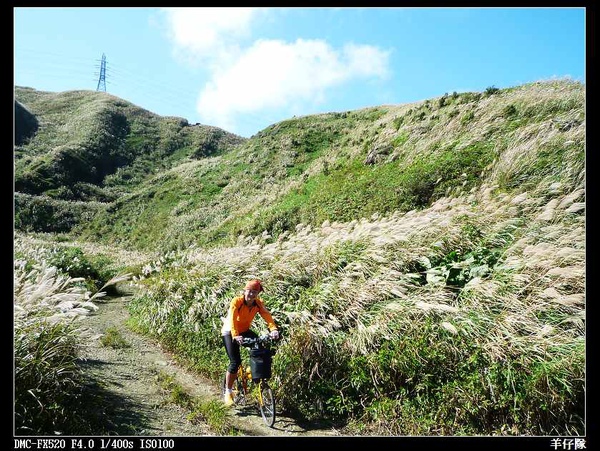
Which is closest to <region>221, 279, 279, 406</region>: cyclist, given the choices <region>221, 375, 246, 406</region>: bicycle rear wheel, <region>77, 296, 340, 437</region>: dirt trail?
<region>221, 375, 246, 406</region>: bicycle rear wheel

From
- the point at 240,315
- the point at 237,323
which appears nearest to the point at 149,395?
the point at 237,323

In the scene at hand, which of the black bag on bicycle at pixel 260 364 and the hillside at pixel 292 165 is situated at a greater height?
the hillside at pixel 292 165

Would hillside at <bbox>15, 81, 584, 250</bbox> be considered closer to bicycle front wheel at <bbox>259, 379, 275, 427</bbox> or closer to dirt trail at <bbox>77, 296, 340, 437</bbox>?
dirt trail at <bbox>77, 296, 340, 437</bbox>

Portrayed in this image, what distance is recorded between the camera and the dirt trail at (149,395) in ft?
17.8

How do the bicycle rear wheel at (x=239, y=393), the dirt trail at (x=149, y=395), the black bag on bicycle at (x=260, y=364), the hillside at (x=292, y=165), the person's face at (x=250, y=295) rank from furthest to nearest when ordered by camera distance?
1. the hillside at (x=292, y=165)
2. the bicycle rear wheel at (x=239, y=393)
3. the person's face at (x=250, y=295)
4. the black bag on bicycle at (x=260, y=364)
5. the dirt trail at (x=149, y=395)

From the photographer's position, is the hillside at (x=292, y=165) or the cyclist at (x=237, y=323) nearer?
the cyclist at (x=237, y=323)

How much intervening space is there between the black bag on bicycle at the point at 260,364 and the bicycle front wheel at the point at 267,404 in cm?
15

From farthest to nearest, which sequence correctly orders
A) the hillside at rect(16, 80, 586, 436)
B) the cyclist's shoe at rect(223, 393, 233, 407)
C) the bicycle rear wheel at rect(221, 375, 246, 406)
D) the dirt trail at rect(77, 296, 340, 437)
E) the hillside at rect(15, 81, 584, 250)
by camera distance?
1. the hillside at rect(15, 81, 584, 250)
2. the bicycle rear wheel at rect(221, 375, 246, 406)
3. the cyclist's shoe at rect(223, 393, 233, 407)
4. the dirt trail at rect(77, 296, 340, 437)
5. the hillside at rect(16, 80, 586, 436)

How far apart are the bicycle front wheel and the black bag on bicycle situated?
0.15 meters

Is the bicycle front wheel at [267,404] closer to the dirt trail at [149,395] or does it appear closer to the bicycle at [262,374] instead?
the bicycle at [262,374]

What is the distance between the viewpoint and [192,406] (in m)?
6.14

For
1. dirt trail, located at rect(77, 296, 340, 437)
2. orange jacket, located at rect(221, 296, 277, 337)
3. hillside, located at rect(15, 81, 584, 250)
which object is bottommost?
dirt trail, located at rect(77, 296, 340, 437)

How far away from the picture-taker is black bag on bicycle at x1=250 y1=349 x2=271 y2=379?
5785mm

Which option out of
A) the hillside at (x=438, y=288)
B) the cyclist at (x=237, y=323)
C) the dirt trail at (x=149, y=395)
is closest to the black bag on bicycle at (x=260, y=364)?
the cyclist at (x=237, y=323)
